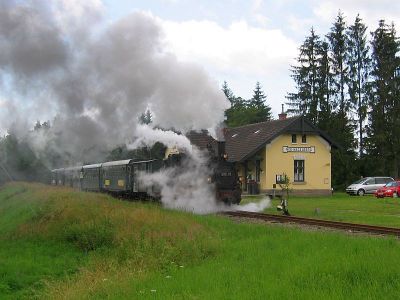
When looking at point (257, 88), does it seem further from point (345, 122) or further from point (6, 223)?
point (6, 223)

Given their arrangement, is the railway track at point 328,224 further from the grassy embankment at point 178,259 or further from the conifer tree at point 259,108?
the conifer tree at point 259,108

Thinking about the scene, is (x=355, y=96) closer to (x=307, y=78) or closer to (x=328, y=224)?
(x=307, y=78)

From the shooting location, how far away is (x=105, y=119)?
78.6 ft


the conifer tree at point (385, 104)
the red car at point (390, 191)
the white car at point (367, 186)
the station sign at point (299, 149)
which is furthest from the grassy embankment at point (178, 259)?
the conifer tree at point (385, 104)

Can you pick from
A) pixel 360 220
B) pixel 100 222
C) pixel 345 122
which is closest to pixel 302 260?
pixel 100 222

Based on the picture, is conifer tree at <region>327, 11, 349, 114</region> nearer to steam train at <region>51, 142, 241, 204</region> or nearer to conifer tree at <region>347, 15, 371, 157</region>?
conifer tree at <region>347, 15, 371, 157</region>

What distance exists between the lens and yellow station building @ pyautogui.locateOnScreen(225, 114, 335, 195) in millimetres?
41531

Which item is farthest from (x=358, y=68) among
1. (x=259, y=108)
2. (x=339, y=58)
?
(x=259, y=108)

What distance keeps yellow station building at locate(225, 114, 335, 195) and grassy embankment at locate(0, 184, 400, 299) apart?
24806mm

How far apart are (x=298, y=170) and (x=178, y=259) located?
110 feet

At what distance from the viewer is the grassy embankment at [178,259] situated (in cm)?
753

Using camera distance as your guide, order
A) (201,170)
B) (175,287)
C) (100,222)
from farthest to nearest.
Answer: (201,170) < (100,222) < (175,287)

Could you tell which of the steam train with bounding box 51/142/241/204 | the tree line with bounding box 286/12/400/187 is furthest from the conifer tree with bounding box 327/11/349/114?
the steam train with bounding box 51/142/241/204

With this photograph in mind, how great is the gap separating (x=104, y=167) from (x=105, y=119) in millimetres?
8643
